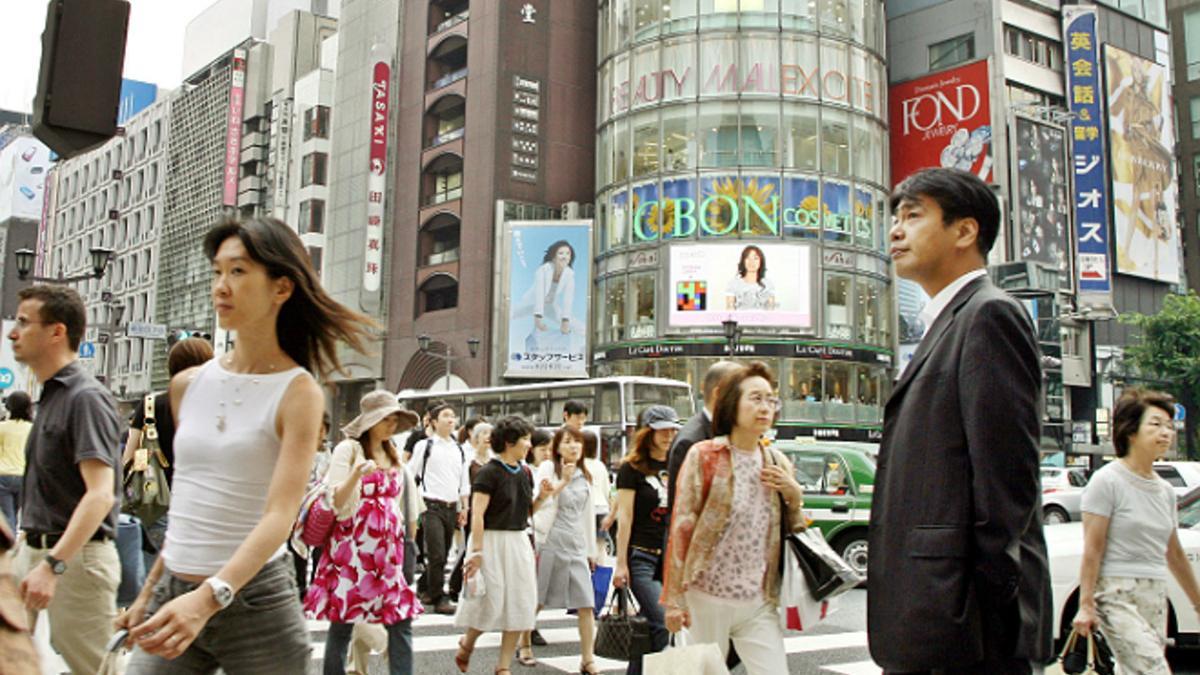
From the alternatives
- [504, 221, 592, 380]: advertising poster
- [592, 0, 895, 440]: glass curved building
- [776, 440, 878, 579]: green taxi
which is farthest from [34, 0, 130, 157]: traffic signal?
[504, 221, 592, 380]: advertising poster

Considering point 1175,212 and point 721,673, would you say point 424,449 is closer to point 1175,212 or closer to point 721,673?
point 721,673

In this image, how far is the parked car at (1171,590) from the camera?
7.86m

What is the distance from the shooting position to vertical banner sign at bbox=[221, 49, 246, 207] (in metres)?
61.5

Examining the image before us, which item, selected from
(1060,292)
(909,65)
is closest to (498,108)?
(909,65)

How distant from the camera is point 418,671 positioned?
7887mm

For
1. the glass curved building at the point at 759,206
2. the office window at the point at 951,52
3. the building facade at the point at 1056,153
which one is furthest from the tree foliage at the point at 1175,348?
the office window at the point at 951,52

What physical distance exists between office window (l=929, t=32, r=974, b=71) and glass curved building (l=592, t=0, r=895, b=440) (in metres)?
5.76

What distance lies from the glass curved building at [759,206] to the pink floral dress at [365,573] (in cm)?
3383

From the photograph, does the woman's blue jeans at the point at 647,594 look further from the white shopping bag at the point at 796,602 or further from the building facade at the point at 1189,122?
the building facade at the point at 1189,122

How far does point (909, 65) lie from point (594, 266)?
17.2 meters

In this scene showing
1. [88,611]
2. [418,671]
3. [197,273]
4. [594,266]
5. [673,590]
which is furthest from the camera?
[197,273]

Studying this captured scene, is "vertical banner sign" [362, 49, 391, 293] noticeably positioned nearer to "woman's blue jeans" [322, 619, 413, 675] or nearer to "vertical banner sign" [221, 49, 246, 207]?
"vertical banner sign" [221, 49, 246, 207]

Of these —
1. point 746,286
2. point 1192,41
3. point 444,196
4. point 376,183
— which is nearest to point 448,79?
point 444,196

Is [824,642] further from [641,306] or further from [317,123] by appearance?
[317,123]
